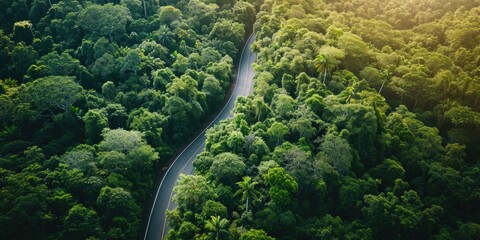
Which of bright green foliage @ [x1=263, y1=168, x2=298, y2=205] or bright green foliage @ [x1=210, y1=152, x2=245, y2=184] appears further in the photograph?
bright green foliage @ [x1=210, y1=152, x2=245, y2=184]

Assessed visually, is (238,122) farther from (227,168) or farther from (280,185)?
(280,185)

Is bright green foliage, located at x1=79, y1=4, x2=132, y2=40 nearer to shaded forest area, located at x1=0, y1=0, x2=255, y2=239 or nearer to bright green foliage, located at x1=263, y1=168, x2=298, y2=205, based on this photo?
shaded forest area, located at x1=0, y1=0, x2=255, y2=239

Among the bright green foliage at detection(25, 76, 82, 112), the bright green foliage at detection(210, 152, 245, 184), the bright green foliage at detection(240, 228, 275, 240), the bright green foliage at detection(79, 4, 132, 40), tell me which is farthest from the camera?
the bright green foliage at detection(79, 4, 132, 40)

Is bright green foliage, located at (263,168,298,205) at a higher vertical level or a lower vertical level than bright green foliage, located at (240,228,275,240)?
higher

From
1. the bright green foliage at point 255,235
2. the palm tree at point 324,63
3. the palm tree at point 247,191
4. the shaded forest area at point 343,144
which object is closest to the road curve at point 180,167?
the shaded forest area at point 343,144

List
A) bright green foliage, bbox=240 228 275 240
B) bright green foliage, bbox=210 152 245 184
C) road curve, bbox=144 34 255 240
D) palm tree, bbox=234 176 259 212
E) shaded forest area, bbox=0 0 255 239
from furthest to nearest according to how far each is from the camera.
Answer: road curve, bbox=144 34 255 240
bright green foliage, bbox=210 152 245 184
palm tree, bbox=234 176 259 212
shaded forest area, bbox=0 0 255 239
bright green foliage, bbox=240 228 275 240

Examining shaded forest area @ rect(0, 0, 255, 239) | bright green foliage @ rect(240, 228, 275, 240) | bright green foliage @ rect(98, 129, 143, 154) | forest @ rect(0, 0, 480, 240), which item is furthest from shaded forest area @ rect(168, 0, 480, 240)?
bright green foliage @ rect(98, 129, 143, 154)
